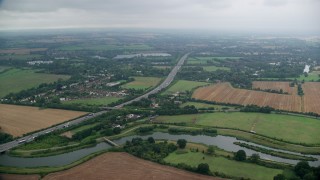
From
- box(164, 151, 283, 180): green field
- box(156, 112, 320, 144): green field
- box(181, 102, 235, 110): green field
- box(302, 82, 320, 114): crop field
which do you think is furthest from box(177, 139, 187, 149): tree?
box(302, 82, 320, 114): crop field

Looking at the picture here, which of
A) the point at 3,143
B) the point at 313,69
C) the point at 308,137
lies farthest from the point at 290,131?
the point at 313,69

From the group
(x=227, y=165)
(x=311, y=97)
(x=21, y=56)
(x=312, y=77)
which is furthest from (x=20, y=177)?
(x=21, y=56)

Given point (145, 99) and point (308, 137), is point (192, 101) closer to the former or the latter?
point (145, 99)

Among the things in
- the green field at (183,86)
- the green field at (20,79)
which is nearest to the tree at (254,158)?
the green field at (183,86)

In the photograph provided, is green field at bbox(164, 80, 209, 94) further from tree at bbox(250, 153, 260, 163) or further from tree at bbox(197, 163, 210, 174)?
tree at bbox(197, 163, 210, 174)

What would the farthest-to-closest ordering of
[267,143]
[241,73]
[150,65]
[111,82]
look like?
[150,65], [241,73], [111,82], [267,143]
